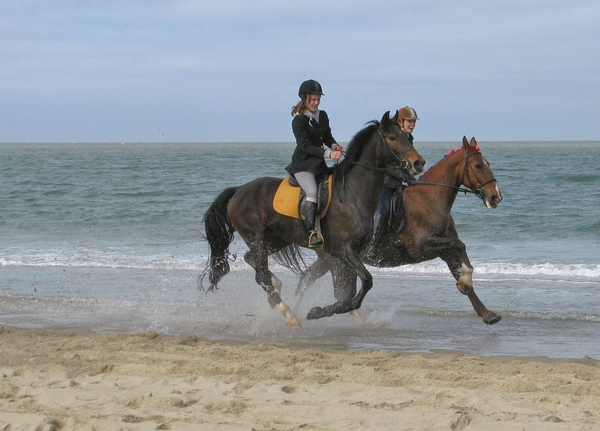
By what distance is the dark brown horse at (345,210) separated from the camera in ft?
26.3

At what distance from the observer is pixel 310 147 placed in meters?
8.30

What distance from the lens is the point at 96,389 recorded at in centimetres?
552

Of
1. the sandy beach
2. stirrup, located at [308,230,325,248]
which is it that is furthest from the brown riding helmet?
the sandy beach

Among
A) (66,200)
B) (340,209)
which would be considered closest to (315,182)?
(340,209)

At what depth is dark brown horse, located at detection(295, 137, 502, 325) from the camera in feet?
28.7

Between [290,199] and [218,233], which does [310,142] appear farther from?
[218,233]

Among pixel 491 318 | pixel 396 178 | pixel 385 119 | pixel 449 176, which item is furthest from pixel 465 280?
pixel 385 119

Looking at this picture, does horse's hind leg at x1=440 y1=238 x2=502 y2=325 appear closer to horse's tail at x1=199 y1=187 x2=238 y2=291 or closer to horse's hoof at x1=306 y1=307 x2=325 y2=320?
horse's hoof at x1=306 y1=307 x2=325 y2=320

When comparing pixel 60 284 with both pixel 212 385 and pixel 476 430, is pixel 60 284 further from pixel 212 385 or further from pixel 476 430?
pixel 476 430

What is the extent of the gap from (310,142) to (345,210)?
0.83 meters

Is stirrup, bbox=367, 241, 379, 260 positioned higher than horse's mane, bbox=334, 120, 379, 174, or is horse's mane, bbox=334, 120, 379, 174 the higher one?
horse's mane, bbox=334, 120, 379, 174

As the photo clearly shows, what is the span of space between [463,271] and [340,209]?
1.55m

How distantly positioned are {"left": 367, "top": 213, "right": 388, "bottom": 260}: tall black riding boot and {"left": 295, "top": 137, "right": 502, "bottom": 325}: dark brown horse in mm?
56

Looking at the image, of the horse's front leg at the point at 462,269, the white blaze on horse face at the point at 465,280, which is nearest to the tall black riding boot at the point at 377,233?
the horse's front leg at the point at 462,269
